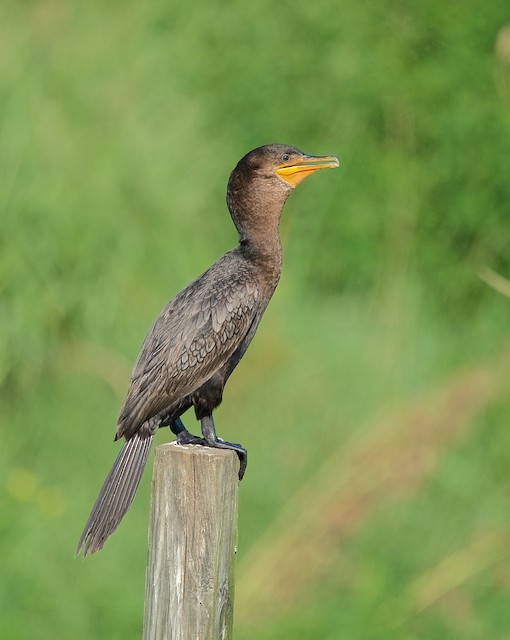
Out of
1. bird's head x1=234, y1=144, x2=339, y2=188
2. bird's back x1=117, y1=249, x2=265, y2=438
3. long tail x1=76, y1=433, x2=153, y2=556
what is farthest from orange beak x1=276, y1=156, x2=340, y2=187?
long tail x1=76, y1=433, x2=153, y2=556

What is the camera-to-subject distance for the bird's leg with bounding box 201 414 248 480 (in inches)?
160

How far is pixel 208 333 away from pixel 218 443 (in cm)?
34

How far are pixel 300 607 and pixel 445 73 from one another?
4.00 m

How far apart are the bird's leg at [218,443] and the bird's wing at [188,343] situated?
115mm

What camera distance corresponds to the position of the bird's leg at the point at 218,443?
4055 mm

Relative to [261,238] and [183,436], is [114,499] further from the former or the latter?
[261,238]

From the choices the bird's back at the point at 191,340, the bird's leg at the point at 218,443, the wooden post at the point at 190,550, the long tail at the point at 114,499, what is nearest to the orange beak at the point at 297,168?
the bird's back at the point at 191,340

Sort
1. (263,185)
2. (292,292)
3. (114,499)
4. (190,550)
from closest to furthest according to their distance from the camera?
(190,550) < (114,499) < (263,185) < (292,292)

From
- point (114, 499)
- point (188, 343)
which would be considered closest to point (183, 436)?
point (188, 343)

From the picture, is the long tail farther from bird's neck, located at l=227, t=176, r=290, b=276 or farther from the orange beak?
the orange beak

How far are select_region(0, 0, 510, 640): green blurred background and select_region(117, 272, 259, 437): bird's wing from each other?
225cm

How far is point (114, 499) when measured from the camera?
3.89 m

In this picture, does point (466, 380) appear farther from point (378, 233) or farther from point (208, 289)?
point (208, 289)

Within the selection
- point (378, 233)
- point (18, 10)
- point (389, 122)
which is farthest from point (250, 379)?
point (18, 10)
